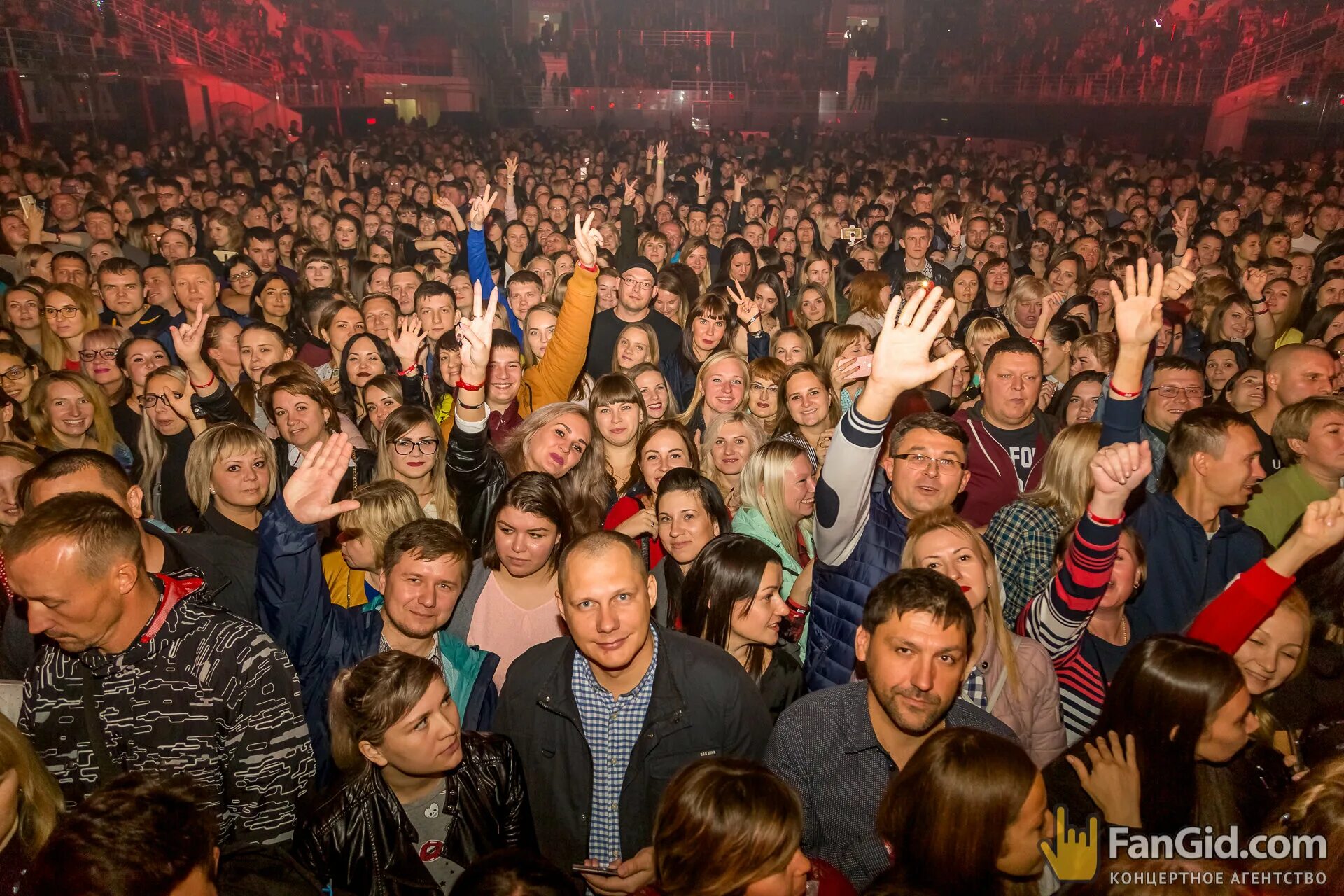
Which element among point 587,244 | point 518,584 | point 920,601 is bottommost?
point 518,584

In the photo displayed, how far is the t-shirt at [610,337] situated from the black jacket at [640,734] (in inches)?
138

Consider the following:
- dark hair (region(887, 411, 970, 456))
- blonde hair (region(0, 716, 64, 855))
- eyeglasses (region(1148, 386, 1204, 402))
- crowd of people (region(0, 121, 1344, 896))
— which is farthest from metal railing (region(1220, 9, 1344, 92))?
blonde hair (region(0, 716, 64, 855))

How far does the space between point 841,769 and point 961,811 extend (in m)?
0.46

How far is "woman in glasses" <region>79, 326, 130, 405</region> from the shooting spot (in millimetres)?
4957

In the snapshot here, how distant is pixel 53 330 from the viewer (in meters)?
5.50

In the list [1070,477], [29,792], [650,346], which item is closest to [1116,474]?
[1070,477]

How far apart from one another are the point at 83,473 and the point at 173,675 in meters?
1.10

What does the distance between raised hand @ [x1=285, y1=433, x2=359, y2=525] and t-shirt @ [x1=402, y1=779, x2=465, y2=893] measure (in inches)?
34.8

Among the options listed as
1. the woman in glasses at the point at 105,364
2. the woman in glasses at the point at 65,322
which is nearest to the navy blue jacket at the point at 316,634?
the woman in glasses at the point at 105,364

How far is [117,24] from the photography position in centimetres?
1930

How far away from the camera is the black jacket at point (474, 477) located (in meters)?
3.70

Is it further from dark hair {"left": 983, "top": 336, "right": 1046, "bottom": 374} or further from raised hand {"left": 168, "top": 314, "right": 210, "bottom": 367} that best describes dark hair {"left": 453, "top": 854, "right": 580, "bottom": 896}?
raised hand {"left": 168, "top": 314, "right": 210, "bottom": 367}

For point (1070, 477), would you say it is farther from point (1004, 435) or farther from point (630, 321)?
point (630, 321)

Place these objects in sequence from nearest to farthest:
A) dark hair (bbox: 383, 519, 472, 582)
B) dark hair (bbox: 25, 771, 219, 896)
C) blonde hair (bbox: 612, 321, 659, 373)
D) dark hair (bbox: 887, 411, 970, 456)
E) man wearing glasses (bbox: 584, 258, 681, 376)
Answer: dark hair (bbox: 25, 771, 219, 896) < dark hair (bbox: 383, 519, 472, 582) < dark hair (bbox: 887, 411, 970, 456) < blonde hair (bbox: 612, 321, 659, 373) < man wearing glasses (bbox: 584, 258, 681, 376)
